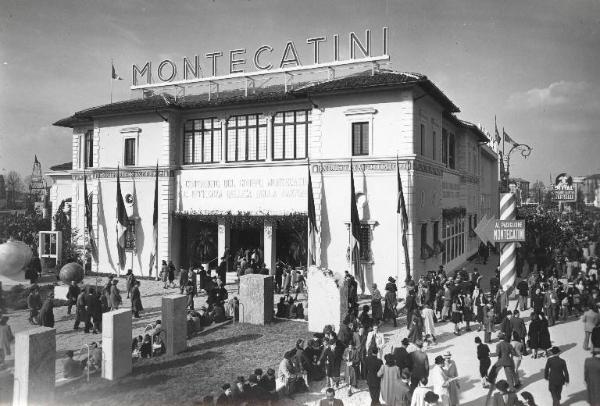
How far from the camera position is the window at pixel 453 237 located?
28.9 m

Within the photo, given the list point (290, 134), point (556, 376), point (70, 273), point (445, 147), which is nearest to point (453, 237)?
point (445, 147)

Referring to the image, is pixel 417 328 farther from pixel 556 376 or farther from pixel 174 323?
pixel 174 323

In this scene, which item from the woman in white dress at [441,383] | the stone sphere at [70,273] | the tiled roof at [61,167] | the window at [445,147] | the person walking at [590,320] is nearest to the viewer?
the woman in white dress at [441,383]

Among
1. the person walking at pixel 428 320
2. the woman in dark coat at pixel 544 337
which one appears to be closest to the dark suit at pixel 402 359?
the person walking at pixel 428 320

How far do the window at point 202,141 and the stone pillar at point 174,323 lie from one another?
1464 centimetres

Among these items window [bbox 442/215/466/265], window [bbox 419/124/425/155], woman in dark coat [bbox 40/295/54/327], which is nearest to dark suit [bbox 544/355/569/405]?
window [bbox 419/124/425/155]

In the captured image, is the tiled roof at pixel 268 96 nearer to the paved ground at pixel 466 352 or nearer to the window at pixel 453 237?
the window at pixel 453 237

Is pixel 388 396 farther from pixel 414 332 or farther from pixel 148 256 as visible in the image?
pixel 148 256

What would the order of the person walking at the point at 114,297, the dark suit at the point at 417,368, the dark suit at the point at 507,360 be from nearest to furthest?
the dark suit at the point at 417,368
the dark suit at the point at 507,360
the person walking at the point at 114,297

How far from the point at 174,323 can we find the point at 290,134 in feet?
46.9

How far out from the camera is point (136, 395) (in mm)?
11445

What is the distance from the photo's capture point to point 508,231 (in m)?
10.2

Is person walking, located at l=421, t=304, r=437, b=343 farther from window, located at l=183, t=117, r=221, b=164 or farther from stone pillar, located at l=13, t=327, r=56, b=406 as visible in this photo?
window, located at l=183, t=117, r=221, b=164

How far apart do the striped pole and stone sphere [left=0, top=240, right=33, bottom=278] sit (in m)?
25.1
